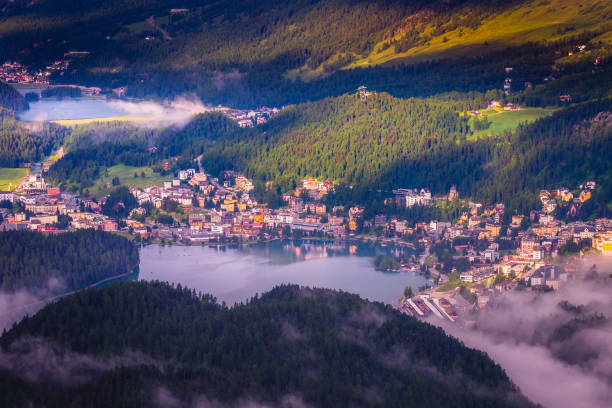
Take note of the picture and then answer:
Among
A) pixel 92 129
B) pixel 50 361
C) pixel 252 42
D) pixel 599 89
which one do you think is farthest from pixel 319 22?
pixel 50 361

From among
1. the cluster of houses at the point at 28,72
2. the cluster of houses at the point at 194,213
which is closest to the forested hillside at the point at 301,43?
the cluster of houses at the point at 28,72

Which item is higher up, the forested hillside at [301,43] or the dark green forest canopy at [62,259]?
the forested hillside at [301,43]

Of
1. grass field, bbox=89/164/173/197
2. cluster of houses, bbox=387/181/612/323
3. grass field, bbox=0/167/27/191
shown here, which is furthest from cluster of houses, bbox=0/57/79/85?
cluster of houses, bbox=387/181/612/323

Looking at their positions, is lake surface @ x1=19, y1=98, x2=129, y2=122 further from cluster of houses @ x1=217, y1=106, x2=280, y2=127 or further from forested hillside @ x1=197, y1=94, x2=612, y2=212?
forested hillside @ x1=197, y1=94, x2=612, y2=212

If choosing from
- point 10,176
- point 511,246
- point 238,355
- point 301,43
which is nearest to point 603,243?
point 511,246

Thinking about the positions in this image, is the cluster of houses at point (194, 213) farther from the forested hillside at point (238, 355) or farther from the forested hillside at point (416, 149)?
the forested hillside at point (238, 355)
